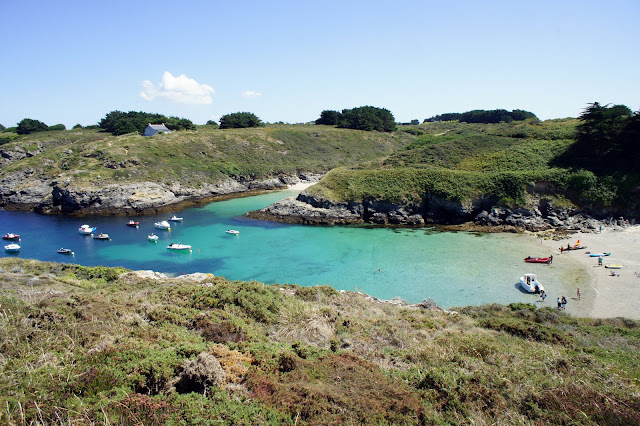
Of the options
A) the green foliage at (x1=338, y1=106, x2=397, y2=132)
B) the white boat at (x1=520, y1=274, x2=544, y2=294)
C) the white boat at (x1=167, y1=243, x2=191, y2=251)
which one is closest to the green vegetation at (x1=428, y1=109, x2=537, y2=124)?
the green foliage at (x1=338, y1=106, x2=397, y2=132)

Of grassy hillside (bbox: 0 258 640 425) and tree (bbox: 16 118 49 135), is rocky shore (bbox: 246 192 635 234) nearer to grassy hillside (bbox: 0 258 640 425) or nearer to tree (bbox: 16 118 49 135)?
grassy hillside (bbox: 0 258 640 425)

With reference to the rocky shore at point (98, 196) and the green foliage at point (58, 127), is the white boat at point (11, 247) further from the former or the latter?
the green foliage at point (58, 127)

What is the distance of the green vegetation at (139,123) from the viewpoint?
314 ft

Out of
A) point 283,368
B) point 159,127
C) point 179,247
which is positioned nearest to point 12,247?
point 179,247

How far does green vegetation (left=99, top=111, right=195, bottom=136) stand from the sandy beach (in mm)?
92405

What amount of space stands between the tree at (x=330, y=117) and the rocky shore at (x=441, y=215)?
73063mm

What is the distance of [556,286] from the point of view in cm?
2750

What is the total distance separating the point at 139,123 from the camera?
9781 cm

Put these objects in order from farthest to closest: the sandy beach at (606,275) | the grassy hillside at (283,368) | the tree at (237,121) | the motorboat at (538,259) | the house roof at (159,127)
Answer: the tree at (237,121)
the house roof at (159,127)
the motorboat at (538,259)
the sandy beach at (606,275)
the grassy hillside at (283,368)

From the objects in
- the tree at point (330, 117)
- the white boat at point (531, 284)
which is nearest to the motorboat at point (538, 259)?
the white boat at point (531, 284)

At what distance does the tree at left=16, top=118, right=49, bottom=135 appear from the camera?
346ft

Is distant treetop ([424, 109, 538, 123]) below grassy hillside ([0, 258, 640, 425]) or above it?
above

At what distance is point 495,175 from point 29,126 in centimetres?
12668

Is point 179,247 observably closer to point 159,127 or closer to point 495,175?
point 495,175
